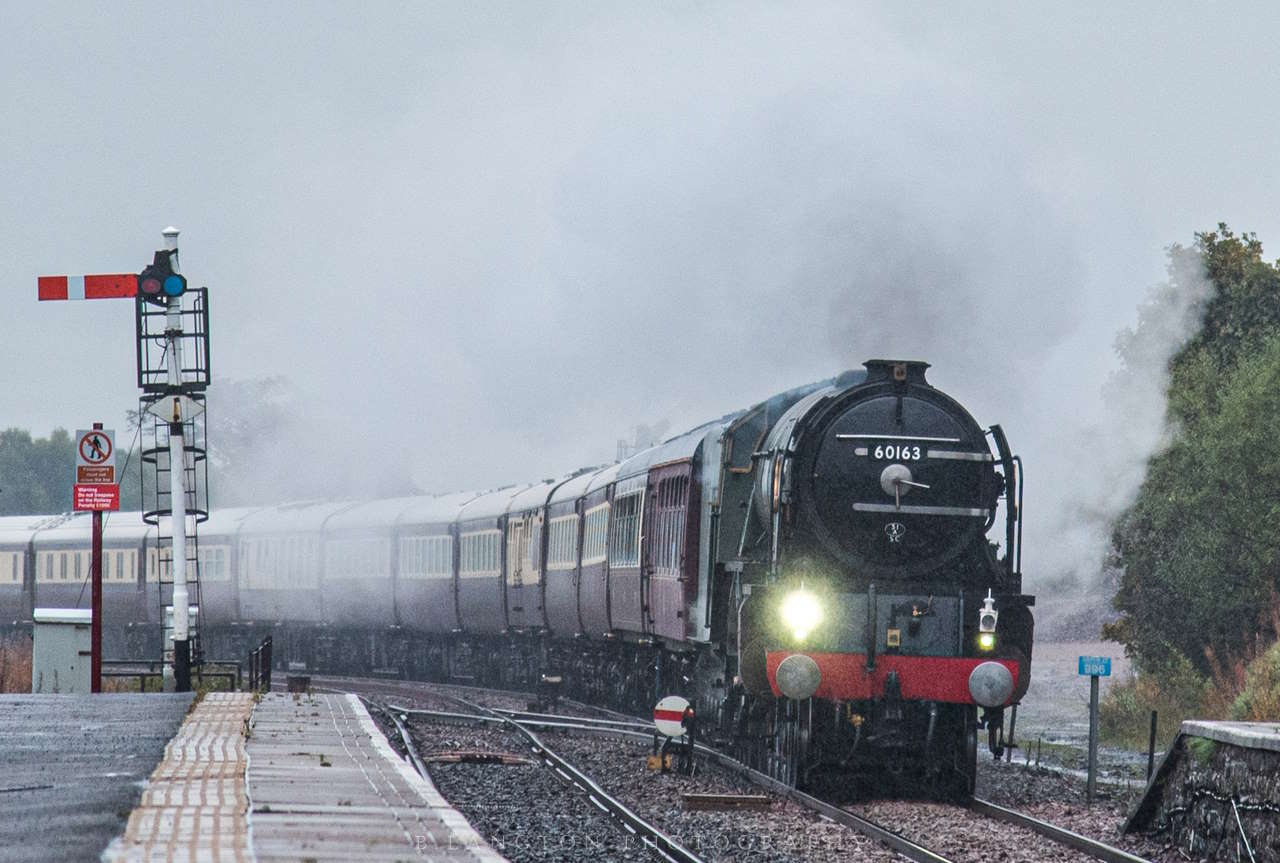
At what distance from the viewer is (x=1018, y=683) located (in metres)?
14.8

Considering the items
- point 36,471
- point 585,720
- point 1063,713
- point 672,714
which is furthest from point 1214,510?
point 36,471

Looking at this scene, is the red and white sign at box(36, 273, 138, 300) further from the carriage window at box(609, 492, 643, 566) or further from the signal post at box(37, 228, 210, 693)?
the carriage window at box(609, 492, 643, 566)

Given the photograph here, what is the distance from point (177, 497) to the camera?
72.8ft

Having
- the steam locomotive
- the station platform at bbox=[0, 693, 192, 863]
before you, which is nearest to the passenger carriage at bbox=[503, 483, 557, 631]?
the steam locomotive

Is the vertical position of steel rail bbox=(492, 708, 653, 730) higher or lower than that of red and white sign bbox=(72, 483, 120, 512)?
lower

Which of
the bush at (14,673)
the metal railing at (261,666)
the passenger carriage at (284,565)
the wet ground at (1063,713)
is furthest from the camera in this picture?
the passenger carriage at (284,565)

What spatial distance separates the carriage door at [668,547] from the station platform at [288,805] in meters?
3.61

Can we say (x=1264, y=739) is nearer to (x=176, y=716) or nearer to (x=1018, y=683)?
(x=1018, y=683)

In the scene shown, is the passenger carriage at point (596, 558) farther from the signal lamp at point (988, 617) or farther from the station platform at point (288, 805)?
the signal lamp at point (988, 617)

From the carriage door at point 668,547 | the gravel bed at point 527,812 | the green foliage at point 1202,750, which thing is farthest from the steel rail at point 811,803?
the green foliage at point 1202,750

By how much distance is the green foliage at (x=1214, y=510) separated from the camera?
86.4ft

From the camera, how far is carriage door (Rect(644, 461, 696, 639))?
1808cm

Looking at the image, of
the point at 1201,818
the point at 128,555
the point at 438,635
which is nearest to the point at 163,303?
the point at 1201,818

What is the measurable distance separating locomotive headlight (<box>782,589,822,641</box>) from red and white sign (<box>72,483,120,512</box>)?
9.88m
